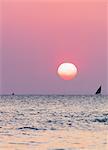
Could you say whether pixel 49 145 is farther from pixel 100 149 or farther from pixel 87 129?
pixel 87 129

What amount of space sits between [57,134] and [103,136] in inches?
146

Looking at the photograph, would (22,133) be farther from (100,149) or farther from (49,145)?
(100,149)

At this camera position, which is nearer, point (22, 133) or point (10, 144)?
point (10, 144)

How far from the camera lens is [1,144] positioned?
38156 mm

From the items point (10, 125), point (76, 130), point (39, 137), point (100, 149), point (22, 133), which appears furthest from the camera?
point (10, 125)

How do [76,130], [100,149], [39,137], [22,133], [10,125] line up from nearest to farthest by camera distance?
[100,149], [39,137], [22,133], [76,130], [10,125]

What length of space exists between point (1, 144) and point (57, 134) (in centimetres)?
812

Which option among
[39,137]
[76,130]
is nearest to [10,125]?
[76,130]

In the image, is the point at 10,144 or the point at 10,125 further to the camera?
the point at 10,125

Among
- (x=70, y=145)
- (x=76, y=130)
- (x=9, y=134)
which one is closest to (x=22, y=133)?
(x=9, y=134)

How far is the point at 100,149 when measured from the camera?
3619 cm

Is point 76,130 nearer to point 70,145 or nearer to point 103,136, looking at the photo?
point 103,136

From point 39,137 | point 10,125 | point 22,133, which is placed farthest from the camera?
point 10,125

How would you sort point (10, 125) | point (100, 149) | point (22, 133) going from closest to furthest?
point (100, 149)
point (22, 133)
point (10, 125)
